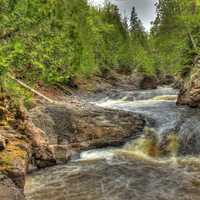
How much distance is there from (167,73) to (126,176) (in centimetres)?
5216

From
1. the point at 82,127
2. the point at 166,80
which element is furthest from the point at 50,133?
the point at 166,80

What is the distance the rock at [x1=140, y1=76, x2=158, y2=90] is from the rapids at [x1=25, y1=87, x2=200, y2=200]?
98.0ft

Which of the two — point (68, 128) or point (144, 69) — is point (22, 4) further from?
point (144, 69)

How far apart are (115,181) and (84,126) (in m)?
5.12

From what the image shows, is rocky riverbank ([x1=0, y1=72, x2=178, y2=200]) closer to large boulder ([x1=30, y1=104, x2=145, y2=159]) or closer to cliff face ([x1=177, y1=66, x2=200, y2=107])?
large boulder ([x1=30, y1=104, x2=145, y2=159])

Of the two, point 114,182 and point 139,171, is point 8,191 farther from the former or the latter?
point 139,171

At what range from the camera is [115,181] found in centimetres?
1149

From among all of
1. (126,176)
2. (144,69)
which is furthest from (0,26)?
(144,69)

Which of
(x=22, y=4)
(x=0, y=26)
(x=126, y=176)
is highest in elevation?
(x=22, y=4)

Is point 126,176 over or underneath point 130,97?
underneath

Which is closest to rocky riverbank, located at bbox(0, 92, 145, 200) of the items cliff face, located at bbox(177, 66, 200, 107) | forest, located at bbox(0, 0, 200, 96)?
forest, located at bbox(0, 0, 200, 96)

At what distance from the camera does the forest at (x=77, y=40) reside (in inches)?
456

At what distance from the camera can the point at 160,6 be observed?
46.5 m

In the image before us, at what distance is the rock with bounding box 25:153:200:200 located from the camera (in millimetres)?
10242
